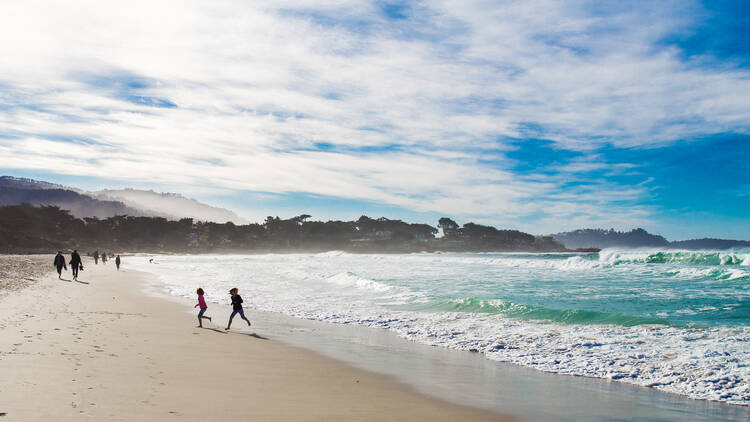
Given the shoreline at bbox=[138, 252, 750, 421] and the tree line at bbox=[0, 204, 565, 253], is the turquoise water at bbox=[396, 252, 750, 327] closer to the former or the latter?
the shoreline at bbox=[138, 252, 750, 421]

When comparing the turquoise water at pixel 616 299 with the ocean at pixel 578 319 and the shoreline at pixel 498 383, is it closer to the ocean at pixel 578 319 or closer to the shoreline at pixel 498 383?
the ocean at pixel 578 319

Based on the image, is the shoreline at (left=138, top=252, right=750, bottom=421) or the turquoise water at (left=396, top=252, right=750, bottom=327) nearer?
the shoreline at (left=138, top=252, right=750, bottom=421)

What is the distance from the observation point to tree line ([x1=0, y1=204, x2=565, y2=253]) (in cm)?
11006

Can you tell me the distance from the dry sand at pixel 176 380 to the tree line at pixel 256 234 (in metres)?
99.4

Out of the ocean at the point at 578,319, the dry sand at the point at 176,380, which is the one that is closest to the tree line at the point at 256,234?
the ocean at the point at 578,319

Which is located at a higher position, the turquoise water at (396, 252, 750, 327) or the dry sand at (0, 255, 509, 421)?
the turquoise water at (396, 252, 750, 327)

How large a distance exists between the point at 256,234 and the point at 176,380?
14185 centimetres

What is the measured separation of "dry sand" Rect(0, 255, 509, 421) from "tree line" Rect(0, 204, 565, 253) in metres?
99.4

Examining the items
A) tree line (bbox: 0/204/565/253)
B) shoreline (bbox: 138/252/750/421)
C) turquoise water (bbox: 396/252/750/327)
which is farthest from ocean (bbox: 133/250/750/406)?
tree line (bbox: 0/204/565/253)

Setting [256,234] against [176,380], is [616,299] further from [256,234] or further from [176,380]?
[256,234]

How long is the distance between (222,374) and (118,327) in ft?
17.4

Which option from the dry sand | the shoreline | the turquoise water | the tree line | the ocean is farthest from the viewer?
the tree line

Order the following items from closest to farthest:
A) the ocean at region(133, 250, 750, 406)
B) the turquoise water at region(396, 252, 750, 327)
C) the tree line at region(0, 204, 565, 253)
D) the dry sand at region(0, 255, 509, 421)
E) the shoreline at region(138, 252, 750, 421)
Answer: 1. the dry sand at region(0, 255, 509, 421)
2. the shoreline at region(138, 252, 750, 421)
3. the ocean at region(133, 250, 750, 406)
4. the turquoise water at region(396, 252, 750, 327)
5. the tree line at region(0, 204, 565, 253)

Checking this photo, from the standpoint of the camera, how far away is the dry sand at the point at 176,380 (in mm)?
5434
